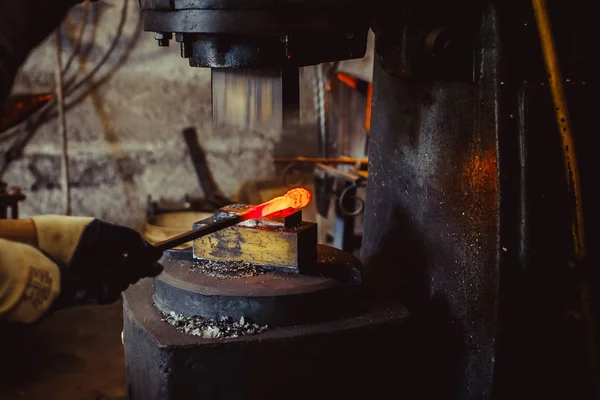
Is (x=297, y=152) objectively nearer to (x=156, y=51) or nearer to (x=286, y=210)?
(x=156, y=51)

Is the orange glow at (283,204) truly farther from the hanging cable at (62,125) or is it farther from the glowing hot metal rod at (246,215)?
the hanging cable at (62,125)

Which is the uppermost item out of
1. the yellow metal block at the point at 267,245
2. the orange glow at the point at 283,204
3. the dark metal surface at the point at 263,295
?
the orange glow at the point at 283,204

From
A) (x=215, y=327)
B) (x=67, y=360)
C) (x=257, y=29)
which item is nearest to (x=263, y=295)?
(x=215, y=327)

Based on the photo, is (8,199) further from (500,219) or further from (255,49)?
(500,219)

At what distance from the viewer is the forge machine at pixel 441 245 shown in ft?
5.71

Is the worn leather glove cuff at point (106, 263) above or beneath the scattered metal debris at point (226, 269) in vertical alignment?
above

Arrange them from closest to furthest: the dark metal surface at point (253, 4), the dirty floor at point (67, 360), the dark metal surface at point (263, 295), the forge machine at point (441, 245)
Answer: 1. the dark metal surface at point (253, 4)
2. the forge machine at point (441, 245)
3. the dark metal surface at point (263, 295)
4. the dirty floor at point (67, 360)

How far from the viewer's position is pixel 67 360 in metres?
3.16

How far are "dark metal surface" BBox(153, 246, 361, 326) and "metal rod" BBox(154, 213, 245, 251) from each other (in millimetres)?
161

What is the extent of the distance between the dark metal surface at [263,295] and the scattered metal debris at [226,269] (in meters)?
0.02

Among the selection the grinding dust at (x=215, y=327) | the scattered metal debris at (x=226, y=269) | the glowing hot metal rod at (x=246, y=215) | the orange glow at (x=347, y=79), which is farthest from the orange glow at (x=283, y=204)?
the orange glow at (x=347, y=79)

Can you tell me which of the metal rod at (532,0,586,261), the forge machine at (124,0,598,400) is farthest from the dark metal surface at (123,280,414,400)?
the metal rod at (532,0,586,261)

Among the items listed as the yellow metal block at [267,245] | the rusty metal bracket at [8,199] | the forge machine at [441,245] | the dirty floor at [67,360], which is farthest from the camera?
the rusty metal bracket at [8,199]

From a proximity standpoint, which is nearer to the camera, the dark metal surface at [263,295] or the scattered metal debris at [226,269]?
the dark metal surface at [263,295]
